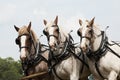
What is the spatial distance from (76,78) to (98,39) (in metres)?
1.06

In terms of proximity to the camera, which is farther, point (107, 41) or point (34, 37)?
point (34, 37)

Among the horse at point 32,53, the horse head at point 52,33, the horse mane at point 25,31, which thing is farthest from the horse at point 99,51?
the horse mane at point 25,31

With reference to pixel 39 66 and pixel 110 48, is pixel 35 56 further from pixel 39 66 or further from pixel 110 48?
pixel 110 48

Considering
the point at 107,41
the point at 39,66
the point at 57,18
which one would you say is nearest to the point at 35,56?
the point at 39,66

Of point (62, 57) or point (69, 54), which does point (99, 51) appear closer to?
point (69, 54)

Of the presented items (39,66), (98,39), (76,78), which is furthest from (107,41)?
(39,66)

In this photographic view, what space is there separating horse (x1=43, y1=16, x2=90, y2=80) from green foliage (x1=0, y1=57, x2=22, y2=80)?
5918 cm

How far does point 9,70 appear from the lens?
7662 centimetres

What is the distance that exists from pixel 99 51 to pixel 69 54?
947 millimetres

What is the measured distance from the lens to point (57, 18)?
11.2 metres

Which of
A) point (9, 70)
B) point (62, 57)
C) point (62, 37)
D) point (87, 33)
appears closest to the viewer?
point (87, 33)

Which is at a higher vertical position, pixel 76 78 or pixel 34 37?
pixel 34 37

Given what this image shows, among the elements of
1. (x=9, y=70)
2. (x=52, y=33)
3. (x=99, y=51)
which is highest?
(x=52, y=33)

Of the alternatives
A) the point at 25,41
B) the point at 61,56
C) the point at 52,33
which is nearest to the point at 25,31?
the point at 25,41
